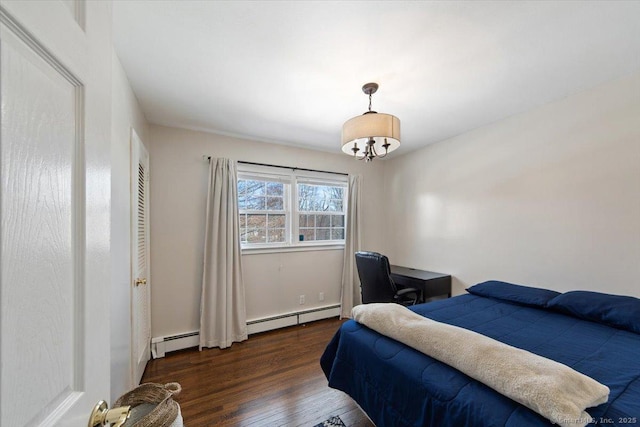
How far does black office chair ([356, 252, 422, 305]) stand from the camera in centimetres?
269

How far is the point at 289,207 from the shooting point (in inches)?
139

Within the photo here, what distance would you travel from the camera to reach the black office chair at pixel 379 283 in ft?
8.82

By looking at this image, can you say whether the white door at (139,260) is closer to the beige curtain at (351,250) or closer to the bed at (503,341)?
the bed at (503,341)

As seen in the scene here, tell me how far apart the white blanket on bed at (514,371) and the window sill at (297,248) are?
205 centimetres

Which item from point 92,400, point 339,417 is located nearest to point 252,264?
point 339,417

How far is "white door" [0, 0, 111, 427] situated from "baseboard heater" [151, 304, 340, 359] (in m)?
2.53

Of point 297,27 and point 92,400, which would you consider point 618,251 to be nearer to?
point 297,27

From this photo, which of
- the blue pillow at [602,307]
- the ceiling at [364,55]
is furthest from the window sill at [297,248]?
the blue pillow at [602,307]

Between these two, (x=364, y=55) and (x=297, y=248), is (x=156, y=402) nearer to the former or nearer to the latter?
(x=364, y=55)

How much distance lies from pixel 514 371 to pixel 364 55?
1884 millimetres

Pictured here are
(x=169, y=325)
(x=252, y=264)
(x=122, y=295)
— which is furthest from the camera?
(x=252, y=264)

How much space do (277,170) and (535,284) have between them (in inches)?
119

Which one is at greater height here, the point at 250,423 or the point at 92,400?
the point at 92,400

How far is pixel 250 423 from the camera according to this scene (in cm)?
Result: 178
